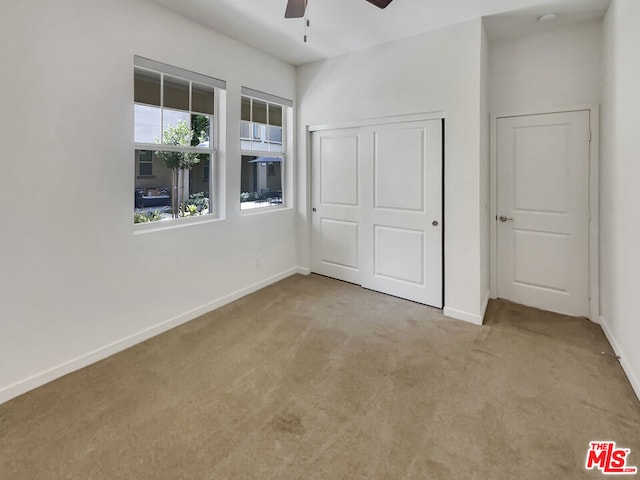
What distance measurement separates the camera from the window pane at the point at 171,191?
9.30 ft

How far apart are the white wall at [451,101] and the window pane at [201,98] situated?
1.58 m

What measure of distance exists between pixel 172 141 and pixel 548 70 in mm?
3571

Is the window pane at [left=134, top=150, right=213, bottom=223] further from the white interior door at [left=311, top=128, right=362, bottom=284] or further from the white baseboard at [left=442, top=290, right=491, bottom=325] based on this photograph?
the white baseboard at [left=442, top=290, right=491, bottom=325]

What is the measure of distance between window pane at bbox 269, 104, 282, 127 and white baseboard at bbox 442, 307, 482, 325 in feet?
9.71

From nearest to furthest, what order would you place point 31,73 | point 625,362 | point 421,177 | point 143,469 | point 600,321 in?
point 143,469
point 31,73
point 625,362
point 600,321
point 421,177

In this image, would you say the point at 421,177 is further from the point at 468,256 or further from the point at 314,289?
the point at 314,289

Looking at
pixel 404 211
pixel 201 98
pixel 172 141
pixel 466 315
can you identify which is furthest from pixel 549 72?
pixel 172 141

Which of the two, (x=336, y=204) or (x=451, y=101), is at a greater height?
(x=451, y=101)

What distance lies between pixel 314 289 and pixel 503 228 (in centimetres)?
219


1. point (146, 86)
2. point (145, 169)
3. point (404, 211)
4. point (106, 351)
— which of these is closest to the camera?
point (106, 351)

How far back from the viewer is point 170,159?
9.89 ft

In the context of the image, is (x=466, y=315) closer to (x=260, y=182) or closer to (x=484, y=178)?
(x=484, y=178)

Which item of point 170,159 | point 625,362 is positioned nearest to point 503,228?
point 625,362

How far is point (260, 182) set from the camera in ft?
13.2
